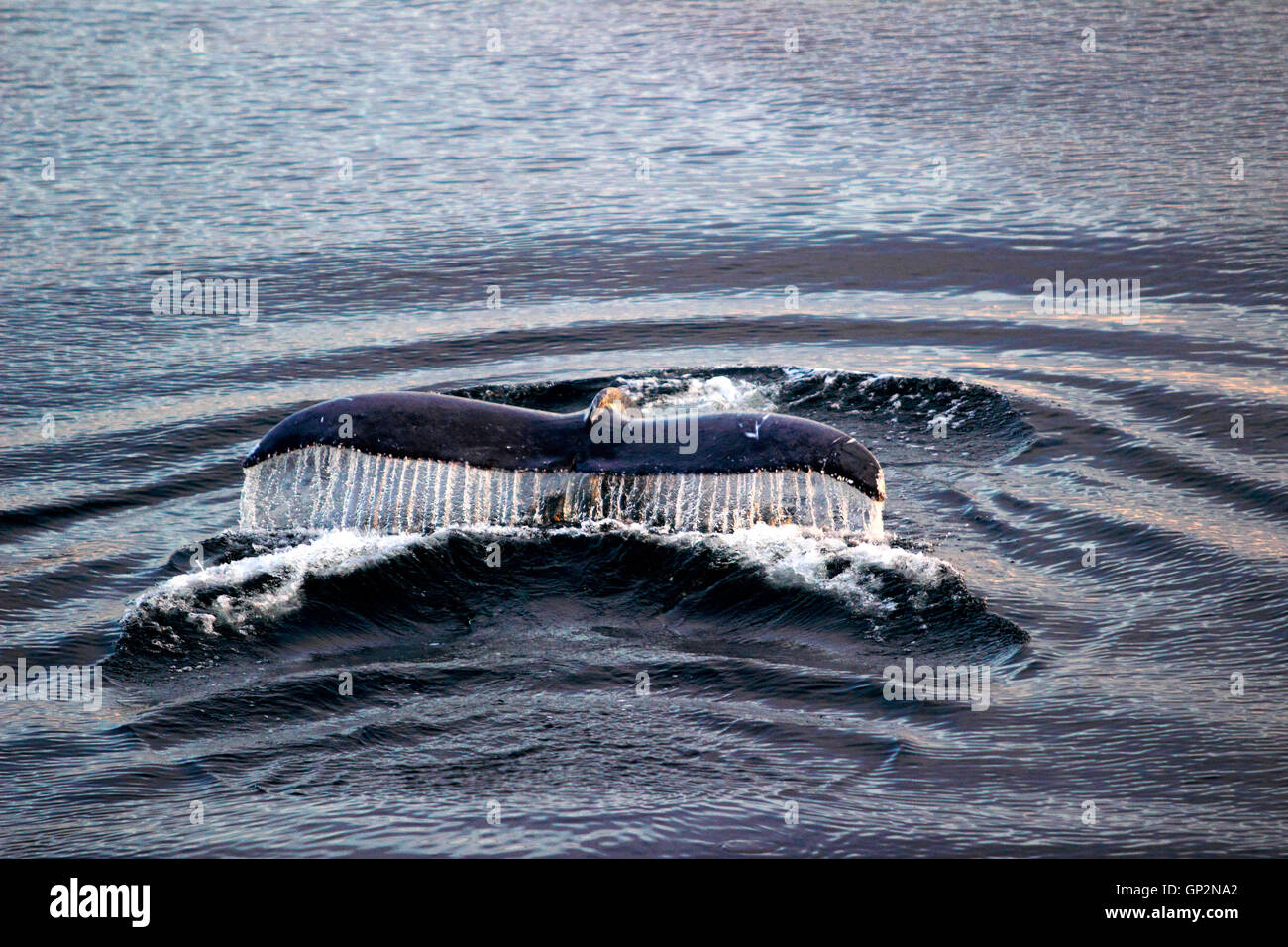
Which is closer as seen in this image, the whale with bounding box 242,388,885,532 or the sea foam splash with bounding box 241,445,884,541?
the whale with bounding box 242,388,885,532

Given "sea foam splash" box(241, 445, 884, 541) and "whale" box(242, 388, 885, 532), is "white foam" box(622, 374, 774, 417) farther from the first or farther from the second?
"whale" box(242, 388, 885, 532)

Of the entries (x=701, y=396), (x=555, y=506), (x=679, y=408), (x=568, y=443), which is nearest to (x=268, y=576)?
(x=555, y=506)

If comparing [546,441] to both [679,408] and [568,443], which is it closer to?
[568,443]

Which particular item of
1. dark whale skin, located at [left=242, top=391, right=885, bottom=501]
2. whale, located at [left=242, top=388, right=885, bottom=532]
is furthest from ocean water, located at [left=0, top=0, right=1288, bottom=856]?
dark whale skin, located at [left=242, top=391, right=885, bottom=501]

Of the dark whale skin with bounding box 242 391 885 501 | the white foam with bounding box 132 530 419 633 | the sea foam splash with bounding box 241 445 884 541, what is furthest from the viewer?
the sea foam splash with bounding box 241 445 884 541

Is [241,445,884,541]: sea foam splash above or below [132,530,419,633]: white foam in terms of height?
above

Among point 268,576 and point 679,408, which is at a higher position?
point 679,408

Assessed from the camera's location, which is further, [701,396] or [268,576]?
[701,396]
